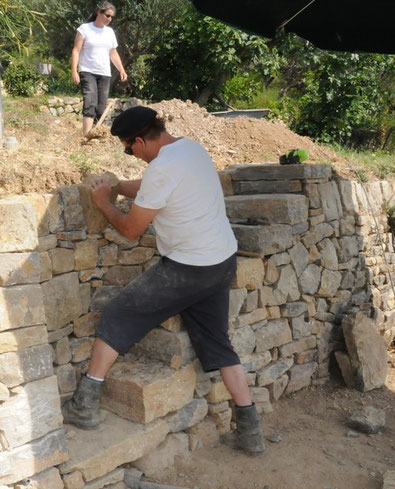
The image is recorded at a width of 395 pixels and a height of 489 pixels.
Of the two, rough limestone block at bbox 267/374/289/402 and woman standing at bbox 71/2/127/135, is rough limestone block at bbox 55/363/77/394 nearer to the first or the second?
rough limestone block at bbox 267/374/289/402

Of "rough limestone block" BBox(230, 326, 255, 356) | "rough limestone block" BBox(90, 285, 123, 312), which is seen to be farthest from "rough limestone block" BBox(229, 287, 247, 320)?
"rough limestone block" BBox(90, 285, 123, 312)

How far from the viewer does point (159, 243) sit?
11.8 feet

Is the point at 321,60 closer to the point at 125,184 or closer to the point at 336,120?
the point at 336,120

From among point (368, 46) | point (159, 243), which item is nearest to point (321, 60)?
point (368, 46)

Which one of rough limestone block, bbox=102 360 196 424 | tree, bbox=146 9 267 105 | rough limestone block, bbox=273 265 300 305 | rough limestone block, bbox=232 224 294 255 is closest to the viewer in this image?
rough limestone block, bbox=102 360 196 424

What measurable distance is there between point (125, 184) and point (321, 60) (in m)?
8.46

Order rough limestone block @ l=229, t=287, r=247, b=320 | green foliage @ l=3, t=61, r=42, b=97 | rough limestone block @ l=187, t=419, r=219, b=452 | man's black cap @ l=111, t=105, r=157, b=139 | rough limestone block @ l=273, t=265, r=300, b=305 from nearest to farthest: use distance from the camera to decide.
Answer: man's black cap @ l=111, t=105, r=157, b=139
rough limestone block @ l=187, t=419, r=219, b=452
rough limestone block @ l=229, t=287, r=247, b=320
rough limestone block @ l=273, t=265, r=300, b=305
green foliage @ l=3, t=61, r=42, b=97

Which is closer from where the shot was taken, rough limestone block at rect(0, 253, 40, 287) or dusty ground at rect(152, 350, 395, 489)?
rough limestone block at rect(0, 253, 40, 287)

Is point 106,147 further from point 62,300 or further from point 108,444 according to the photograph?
point 108,444

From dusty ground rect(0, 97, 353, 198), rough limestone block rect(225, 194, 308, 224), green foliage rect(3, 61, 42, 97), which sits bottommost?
rough limestone block rect(225, 194, 308, 224)

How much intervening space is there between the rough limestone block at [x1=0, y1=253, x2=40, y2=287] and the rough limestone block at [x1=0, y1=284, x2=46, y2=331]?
0.11 ft

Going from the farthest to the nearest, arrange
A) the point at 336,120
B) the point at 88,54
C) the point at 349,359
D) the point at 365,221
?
1. the point at 336,120
2. the point at 88,54
3. the point at 365,221
4. the point at 349,359

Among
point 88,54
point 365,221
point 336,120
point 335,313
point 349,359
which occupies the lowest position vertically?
point 349,359

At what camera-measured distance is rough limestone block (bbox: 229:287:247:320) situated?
4.24 metres
